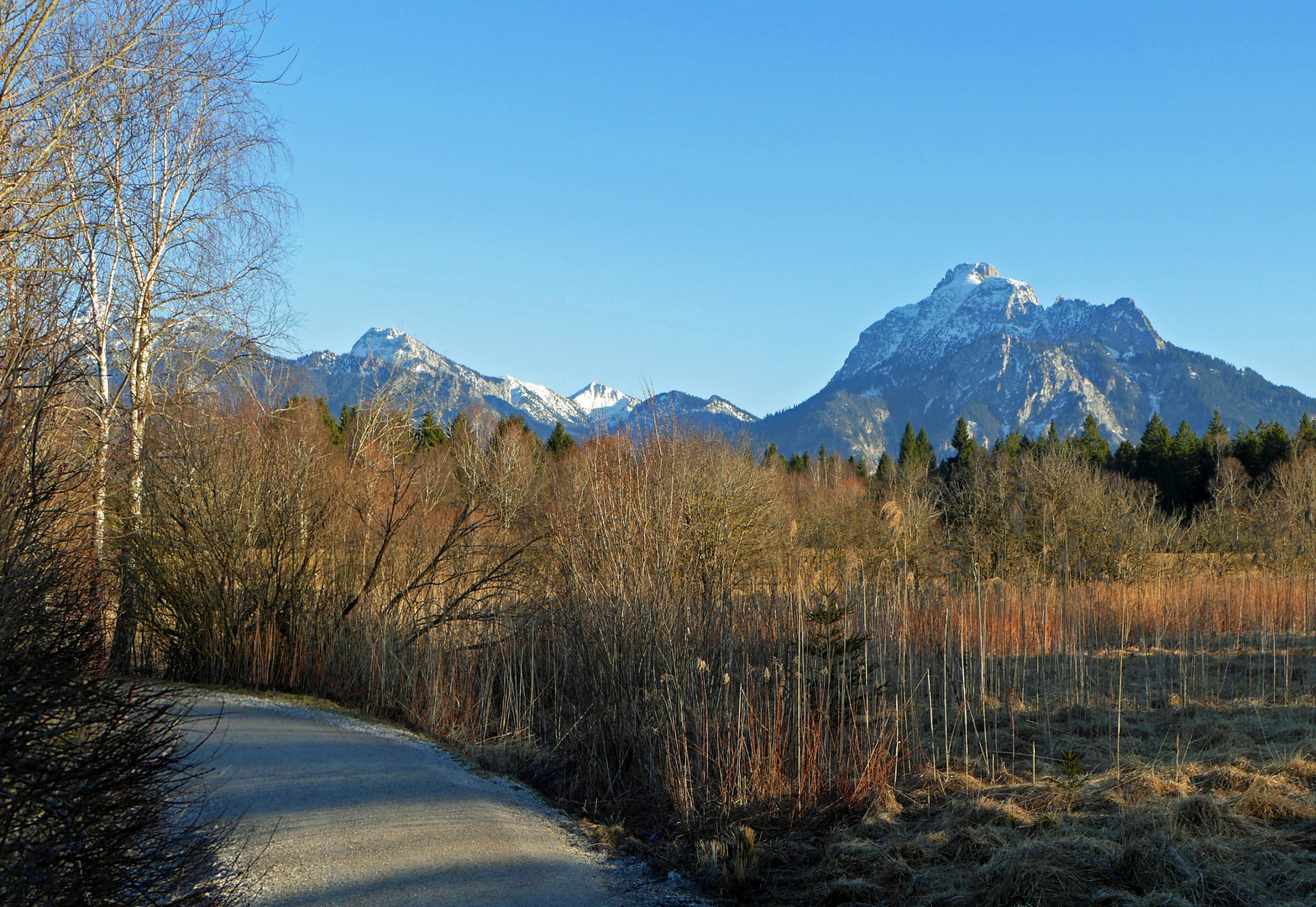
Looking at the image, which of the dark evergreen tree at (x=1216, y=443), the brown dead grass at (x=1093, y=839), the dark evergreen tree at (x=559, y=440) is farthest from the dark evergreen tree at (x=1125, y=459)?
the brown dead grass at (x=1093, y=839)

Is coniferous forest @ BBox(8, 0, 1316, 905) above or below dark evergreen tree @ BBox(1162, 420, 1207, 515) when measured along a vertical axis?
below

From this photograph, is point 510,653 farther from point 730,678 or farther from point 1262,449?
point 1262,449

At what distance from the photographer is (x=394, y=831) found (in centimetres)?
505

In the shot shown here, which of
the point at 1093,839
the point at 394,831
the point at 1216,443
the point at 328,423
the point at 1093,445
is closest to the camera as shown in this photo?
the point at 1093,839

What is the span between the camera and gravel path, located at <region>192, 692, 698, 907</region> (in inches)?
170

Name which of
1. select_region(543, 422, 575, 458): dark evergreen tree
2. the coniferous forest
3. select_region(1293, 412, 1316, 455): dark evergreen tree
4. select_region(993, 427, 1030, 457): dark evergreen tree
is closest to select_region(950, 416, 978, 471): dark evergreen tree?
select_region(993, 427, 1030, 457): dark evergreen tree

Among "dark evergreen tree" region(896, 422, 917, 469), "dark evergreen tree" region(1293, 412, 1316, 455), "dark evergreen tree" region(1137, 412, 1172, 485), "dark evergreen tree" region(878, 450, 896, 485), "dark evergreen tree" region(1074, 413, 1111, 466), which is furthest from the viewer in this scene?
"dark evergreen tree" region(896, 422, 917, 469)

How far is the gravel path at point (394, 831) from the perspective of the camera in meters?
4.33

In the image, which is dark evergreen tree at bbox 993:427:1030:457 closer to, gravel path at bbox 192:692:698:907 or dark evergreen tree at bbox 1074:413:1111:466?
dark evergreen tree at bbox 1074:413:1111:466

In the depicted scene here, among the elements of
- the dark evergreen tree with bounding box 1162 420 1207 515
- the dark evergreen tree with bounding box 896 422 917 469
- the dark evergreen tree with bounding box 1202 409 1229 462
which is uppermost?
the dark evergreen tree with bounding box 896 422 917 469

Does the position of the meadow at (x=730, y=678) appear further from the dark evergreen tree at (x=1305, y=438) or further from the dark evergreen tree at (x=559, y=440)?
the dark evergreen tree at (x=559, y=440)

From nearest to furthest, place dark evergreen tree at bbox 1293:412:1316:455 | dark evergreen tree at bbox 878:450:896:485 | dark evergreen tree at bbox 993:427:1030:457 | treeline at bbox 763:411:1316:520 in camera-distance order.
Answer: dark evergreen tree at bbox 1293:412:1316:455 < treeline at bbox 763:411:1316:520 < dark evergreen tree at bbox 878:450:896:485 < dark evergreen tree at bbox 993:427:1030:457

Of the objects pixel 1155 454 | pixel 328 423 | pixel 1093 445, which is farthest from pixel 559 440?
pixel 1155 454

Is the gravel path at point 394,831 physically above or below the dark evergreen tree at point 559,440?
below
